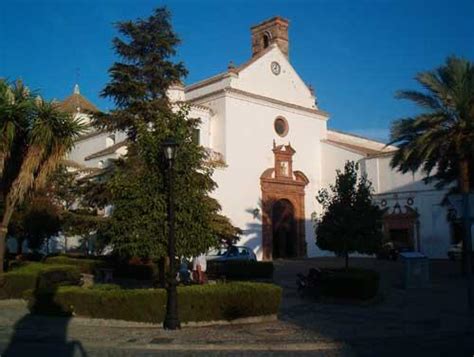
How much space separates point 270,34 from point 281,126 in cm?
799

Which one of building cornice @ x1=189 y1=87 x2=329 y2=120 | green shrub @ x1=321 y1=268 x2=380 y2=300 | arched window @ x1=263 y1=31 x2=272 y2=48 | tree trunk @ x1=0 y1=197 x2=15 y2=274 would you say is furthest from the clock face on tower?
tree trunk @ x1=0 y1=197 x2=15 y2=274

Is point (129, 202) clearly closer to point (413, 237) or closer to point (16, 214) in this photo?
point (16, 214)

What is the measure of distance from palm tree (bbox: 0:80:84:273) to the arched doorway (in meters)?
21.4

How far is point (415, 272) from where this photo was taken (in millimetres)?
20875

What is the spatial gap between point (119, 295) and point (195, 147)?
14.8ft

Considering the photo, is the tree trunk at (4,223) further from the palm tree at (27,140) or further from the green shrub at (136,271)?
the green shrub at (136,271)

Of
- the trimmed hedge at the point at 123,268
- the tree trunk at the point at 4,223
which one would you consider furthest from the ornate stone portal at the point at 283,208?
the tree trunk at the point at 4,223

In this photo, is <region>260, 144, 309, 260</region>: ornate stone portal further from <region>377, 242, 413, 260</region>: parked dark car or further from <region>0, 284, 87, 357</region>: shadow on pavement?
<region>0, 284, 87, 357</region>: shadow on pavement

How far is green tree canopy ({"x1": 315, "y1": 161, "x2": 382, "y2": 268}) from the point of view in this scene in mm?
19961

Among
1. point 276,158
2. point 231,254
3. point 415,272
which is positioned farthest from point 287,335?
point 276,158

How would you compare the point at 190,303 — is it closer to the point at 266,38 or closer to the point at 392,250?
the point at 392,250

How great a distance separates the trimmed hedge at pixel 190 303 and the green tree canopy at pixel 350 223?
7165mm

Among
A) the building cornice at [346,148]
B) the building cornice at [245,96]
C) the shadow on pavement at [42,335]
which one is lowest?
the shadow on pavement at [42,335]

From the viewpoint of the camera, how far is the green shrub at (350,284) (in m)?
16.6
